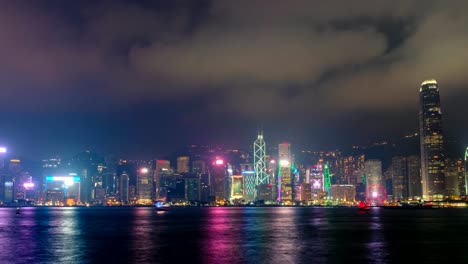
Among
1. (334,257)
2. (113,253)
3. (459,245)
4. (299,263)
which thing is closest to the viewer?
(299,263)

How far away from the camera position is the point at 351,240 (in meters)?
78.2

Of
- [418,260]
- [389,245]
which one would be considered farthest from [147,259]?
[389,245]

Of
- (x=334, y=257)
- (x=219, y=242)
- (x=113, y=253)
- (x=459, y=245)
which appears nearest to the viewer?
(x=334, y=257)

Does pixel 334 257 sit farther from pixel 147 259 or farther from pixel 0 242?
pixel 0 242

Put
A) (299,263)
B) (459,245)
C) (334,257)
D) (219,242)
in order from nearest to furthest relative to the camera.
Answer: (299,263), (334,257), (459,245), (219,242)

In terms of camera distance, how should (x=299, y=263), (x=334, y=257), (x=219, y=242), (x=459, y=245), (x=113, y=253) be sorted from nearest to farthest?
1. (x=299, y=263)
2. (x=334, y=257)
3. (x=113, y=253)
4. (x=459, y=245)
5. (x=219, y=242)

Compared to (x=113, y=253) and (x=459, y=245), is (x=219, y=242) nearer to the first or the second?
(x=113, y=253)

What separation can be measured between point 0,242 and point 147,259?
31611 millimetres

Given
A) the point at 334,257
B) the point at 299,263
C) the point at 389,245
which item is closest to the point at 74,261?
the point at 299,263

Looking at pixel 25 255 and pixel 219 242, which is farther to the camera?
pixel 219 242

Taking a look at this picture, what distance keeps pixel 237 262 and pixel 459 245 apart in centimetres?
3365

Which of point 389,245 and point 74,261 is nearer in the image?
point 74,261

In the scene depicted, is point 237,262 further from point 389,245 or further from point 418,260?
point 389,245

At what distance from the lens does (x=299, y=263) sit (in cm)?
5203
